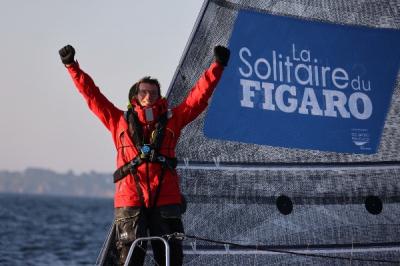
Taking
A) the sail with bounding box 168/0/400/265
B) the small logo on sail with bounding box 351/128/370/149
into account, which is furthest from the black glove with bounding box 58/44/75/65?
the small logo on sail with bounding box 351/128/370/149

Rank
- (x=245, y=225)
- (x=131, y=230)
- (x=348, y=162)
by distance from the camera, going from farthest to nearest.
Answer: (x=348, y=162) < (x=245, y=225) < (x=131, y=230)

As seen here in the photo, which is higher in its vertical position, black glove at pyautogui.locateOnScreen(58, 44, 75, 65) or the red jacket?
black glove at pyautogui.locateOnScreen(58, 44, 75, 65)

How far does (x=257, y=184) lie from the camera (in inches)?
295

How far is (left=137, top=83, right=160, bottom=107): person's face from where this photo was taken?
591 centimetres

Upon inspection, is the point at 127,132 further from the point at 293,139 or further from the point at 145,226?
the point at 293,139

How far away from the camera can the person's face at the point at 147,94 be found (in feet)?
19.4

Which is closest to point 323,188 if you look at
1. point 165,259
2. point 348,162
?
point 348,162

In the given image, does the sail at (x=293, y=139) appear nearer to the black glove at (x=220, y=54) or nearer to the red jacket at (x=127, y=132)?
the red jacket at (x=127, y=132)

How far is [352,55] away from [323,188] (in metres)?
1.34

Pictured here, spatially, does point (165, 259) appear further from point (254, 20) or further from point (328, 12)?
point (328, 12)

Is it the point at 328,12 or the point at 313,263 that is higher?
the point at 328,12

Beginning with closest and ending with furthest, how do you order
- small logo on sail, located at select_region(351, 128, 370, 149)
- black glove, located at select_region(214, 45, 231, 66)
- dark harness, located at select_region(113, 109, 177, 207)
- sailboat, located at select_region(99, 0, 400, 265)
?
black glove, located at select_region(214, 45, 231, 66)
dark harness, located at select_region(113, 109, 177, 207)
sailboat, located at select_region(99, 0, 400, 265)
small logo on sail, located at select_region(351, 128, 370, 149)

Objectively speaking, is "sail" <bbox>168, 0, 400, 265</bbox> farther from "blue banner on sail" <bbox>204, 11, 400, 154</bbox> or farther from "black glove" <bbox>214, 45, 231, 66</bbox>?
"black glove" <bbox>214, 45, 231, 66</bbox>

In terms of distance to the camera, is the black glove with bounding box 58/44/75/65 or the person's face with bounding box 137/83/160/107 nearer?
the black glove with bounding box 58/44/75/65
